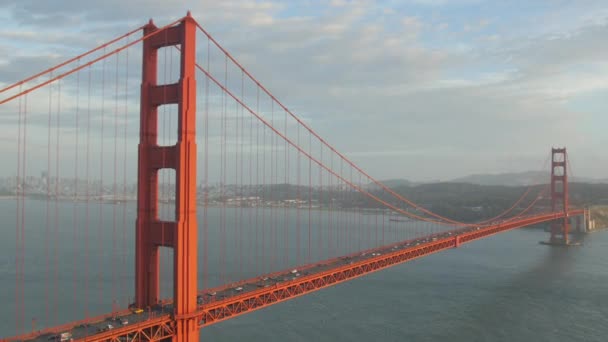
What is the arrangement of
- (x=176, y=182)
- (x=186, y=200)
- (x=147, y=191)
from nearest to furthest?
(x=176, y=182) → (x=186, y=200) → (x=147, y=191)

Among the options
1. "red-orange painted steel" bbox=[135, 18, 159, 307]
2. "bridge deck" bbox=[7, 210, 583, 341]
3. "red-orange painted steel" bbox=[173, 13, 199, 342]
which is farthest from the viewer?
"red-orange painted steel" bbox=[135, 18, 159, 307]

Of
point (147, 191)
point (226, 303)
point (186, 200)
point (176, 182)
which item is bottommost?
point (226, 303)

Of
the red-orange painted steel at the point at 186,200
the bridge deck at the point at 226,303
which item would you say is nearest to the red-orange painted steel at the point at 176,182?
the red-orange painted steel at the point at 186,200

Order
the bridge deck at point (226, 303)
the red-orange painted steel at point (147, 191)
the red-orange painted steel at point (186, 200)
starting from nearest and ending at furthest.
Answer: the bridge deck at point (226, 303) → the red-orange painted steel at point (186, 200) → the red-orange painted steel at point (147, 191)

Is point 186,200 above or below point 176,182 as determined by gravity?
below

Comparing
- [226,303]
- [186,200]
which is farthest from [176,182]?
[226,303]

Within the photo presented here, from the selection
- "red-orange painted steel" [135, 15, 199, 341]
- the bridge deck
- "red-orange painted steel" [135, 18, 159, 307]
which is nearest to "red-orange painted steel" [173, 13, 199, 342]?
"red-orange painted steel" [135, 15, 199, 341]

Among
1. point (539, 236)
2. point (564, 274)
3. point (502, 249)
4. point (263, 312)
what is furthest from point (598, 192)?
point (263, 312)

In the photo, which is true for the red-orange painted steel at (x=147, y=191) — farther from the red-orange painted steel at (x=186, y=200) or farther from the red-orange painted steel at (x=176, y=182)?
the red-orange painted steel at (x=186, y=200)

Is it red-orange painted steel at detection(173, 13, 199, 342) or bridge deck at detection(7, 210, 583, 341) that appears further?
red-orange painted steel at detection(173, 13, 199, 342)

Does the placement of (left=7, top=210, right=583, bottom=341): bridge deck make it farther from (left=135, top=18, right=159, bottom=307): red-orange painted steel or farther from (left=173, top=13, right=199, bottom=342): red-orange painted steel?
(left=135, top=18, right=159, bottom=307): red-orange painted steel

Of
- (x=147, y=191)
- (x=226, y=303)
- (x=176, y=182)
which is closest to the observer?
(x=176, y=182)

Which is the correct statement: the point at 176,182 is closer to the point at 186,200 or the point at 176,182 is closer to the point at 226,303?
the point at 186,200

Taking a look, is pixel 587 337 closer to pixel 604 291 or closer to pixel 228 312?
pixel 604 291
